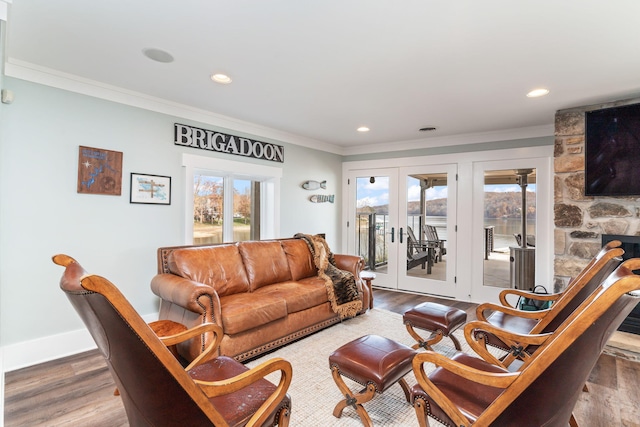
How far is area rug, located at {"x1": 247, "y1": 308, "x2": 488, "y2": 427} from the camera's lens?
1.91 meters

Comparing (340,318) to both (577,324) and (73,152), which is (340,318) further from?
(73,152)

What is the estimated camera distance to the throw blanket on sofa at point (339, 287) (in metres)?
3.43

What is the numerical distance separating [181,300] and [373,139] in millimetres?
3799

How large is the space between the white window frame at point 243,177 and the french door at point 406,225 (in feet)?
5.63

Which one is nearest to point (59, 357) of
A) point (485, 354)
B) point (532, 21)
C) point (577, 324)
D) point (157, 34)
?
point (157, 34)

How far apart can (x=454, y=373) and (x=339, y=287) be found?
2.21m

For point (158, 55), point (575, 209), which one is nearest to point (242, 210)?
point (158, 55)

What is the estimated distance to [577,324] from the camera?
982 mm

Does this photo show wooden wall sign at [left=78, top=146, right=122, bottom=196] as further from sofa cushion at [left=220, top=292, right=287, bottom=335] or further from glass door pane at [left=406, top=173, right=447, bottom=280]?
glass door pane at [left=406, top=173, right=447, bottom=280]

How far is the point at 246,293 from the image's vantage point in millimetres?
3074

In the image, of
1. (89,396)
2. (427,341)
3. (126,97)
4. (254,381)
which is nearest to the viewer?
(254,381)

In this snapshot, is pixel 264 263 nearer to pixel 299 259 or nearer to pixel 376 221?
pixel 299 259

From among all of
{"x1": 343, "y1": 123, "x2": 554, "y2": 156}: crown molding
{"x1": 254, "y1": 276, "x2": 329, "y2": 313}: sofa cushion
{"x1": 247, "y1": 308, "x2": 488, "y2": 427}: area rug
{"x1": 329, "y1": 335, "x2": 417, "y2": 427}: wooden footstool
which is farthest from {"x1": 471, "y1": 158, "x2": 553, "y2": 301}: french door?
{"x1": 329, "y1": 335, "x2": 417, "y2": 427}: wooden footstool

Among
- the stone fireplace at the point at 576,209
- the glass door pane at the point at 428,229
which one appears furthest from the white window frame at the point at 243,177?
the stone fireplace at the point at 576,209
